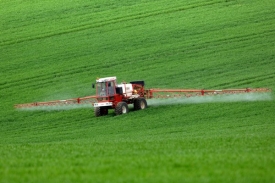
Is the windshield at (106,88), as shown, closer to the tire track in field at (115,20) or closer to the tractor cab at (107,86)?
the tractor cab at (107,86)

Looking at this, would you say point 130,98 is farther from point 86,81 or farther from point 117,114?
point 86,81

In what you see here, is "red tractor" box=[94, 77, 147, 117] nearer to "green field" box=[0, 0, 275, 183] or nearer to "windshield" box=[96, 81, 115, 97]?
"windshield" box=[96, 81, 115, 97]

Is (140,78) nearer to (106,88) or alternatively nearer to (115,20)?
(106,88)

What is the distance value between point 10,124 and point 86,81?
8.14m

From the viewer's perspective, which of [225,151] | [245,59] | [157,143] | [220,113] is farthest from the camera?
[245,59]

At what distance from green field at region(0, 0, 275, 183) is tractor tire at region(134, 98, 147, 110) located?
2.02 feet

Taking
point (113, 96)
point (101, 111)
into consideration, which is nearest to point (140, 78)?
point (113, 96)

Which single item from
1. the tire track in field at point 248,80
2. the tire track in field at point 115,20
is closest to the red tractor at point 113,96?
the tire track in field at point 248,80

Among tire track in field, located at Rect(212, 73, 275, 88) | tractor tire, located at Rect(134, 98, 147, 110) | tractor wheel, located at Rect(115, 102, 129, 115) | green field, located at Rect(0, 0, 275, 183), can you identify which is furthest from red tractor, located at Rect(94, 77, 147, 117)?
tire track in field, located at Rect(212, 73, 275, 88)

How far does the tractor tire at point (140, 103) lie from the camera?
35.2 meters

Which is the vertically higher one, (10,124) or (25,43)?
(25,43)

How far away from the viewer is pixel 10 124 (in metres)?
34.1

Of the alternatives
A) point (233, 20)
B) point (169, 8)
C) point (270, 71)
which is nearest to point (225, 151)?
point (270, 71)

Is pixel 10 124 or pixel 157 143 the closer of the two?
pixel 157 143
